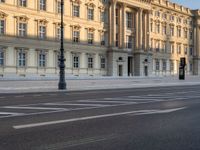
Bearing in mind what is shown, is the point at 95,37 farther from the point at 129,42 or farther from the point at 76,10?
the point at 129,42

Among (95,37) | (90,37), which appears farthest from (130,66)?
(90,37)

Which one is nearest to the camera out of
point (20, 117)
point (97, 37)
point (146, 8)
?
point (20, 117)

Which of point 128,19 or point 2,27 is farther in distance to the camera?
point 128,19

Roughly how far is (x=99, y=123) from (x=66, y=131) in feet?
5.47

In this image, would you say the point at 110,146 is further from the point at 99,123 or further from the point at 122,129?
the point at 99,123

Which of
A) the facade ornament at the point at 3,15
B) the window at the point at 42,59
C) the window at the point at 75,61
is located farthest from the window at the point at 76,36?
the facade ornament at the point at 3,15

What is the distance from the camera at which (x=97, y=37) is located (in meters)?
68.1

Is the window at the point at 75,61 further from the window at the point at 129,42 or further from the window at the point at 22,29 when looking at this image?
the window at the point at 129,42

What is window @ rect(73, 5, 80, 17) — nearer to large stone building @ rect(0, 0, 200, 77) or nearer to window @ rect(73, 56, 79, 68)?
large stone building @ rect(0, 0, 200, 77)

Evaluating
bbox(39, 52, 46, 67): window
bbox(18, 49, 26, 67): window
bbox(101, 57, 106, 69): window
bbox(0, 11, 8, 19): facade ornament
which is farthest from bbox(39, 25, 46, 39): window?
bbox(101, 57, 106, 69): window

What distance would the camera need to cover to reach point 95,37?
67562mm

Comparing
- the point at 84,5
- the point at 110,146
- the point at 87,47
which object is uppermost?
the point at 84,5

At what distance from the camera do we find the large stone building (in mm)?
54531

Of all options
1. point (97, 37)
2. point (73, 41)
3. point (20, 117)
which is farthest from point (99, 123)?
point (97, 37)
